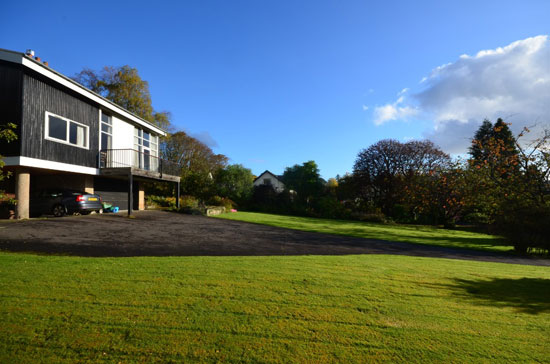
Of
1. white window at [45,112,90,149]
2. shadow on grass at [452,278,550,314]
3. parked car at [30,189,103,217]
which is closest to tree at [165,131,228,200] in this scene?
white window at [45,112,90,149]

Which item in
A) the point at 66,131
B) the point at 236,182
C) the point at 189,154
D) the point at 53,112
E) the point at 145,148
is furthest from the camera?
the point at 189,154

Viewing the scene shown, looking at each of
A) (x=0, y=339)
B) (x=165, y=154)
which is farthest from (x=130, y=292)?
(x=165, y=154)

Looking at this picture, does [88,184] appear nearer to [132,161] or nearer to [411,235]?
[132,161]

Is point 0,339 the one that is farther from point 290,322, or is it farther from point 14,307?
point 290,322

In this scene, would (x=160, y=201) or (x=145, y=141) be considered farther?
(x=160, y=201)

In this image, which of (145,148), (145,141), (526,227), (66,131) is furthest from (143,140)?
(526,227)

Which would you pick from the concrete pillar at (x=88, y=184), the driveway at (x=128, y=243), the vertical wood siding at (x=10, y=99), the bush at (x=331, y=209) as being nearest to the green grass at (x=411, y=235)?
the driveway at (x=128, y=243)

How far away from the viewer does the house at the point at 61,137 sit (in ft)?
38.0

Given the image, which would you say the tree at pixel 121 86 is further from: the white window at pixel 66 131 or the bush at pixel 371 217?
the bush at pixel 371 217

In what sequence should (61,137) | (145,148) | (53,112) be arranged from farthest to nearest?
(145,148), (61,137), (53,112)

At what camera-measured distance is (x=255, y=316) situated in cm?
311

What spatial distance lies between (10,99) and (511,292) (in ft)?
57.1

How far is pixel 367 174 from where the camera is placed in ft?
95.5

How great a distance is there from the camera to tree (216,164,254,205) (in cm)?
3153
